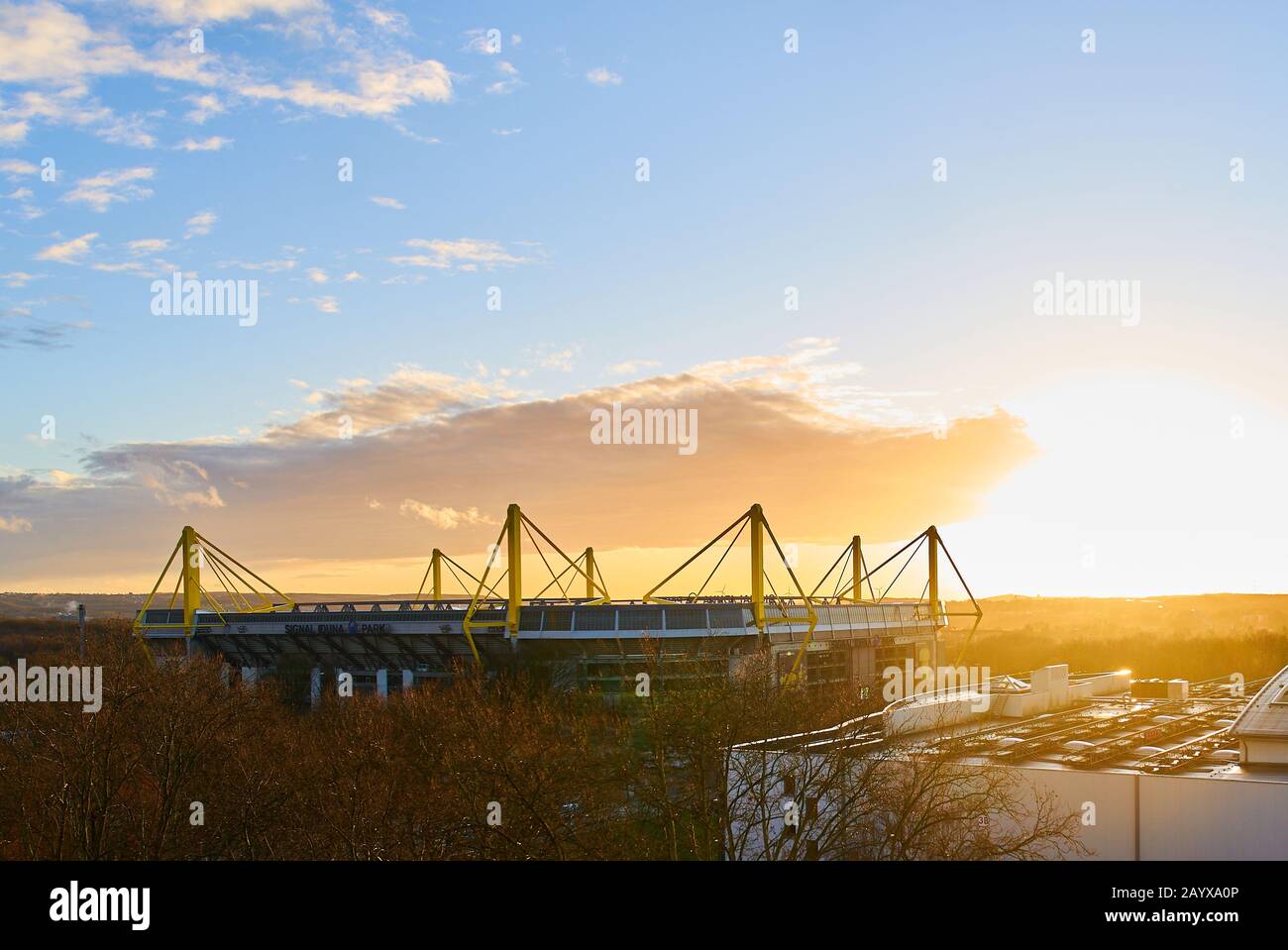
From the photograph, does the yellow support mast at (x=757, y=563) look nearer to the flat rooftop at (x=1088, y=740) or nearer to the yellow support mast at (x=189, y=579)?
the flat rooftop at (x=1088, y=740)

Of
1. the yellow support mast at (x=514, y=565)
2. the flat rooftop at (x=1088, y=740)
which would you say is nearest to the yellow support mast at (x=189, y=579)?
the yellow support mast at (x=514, y=565)

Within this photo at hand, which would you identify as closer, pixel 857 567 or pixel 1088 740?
pixel 1088 740

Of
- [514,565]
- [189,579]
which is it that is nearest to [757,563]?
[514,565]

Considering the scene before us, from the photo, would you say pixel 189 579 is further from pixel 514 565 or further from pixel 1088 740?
pixel 1088 740

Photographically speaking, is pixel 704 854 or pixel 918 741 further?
pixel 918 741

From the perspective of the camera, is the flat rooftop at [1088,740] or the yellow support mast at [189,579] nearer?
the flat rooftop at [1088,740]

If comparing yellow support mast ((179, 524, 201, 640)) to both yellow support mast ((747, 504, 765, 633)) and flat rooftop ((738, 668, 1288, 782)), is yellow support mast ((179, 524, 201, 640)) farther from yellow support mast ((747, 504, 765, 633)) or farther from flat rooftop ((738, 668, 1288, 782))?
flat rooftop ((738, 668, 1288, 782))

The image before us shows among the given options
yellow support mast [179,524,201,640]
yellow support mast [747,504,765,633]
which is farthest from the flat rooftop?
yellow support mast [179,524,201,640]

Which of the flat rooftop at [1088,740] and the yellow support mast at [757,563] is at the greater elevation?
the yellow support mast at [757,563]

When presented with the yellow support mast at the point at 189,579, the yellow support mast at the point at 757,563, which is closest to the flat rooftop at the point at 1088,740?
the yellow support mast at the point at 757,563
